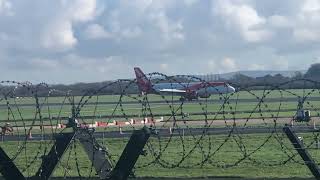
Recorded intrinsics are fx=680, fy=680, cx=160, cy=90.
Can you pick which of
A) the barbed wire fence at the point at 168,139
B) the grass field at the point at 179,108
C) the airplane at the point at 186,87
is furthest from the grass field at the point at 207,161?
the airplane at the point at 186,87

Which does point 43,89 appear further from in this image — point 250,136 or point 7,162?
point 250,136

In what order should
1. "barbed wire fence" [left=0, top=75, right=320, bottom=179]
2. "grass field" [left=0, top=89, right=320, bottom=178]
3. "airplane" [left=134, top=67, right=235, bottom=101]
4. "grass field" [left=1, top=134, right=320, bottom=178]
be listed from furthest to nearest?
"grass field" [left=1, top=134, right=320, bottom=178] < "grass field" [left=0, top=89, right=320, bottom=178] < "barbed wire fence" [left=0, top=75, right=320, bottom=179] < "airplane" [left=134, top=67, right=235, bottom=101]

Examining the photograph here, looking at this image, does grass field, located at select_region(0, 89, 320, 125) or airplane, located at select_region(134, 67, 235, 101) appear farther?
grass field, located at select_region(0, 89, 320, 125)

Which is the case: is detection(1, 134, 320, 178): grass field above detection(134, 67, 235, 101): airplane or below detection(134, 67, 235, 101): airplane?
below

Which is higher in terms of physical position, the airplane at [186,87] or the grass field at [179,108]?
the airplane at [186,87]

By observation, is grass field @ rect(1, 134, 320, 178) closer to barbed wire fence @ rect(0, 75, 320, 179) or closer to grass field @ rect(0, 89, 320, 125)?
barbed wire fence @ rect(0, 75, 320, 179)

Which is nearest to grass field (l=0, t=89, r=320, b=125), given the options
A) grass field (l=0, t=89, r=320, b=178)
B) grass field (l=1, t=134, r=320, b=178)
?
grass field (l=0, t=89, r=320, b=178)

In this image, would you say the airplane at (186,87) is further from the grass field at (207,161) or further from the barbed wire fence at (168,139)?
the grass field at (207,161)

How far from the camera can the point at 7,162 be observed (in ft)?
47.1

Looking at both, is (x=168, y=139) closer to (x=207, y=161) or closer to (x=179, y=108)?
(x=207, y=161)

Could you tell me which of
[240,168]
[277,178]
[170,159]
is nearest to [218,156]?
[170,159]

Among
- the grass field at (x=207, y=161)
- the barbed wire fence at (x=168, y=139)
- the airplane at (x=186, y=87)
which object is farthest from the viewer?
the grass field at (x=207, y=161)

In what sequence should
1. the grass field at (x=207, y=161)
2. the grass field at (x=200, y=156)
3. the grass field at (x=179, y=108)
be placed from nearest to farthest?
the grass field at (x=179, y=108) → the grass field at (x=200, y=156) → the grass field at (x=207, y=161)

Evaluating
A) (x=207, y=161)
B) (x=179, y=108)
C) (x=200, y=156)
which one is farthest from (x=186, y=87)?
(x=200, y=156)
